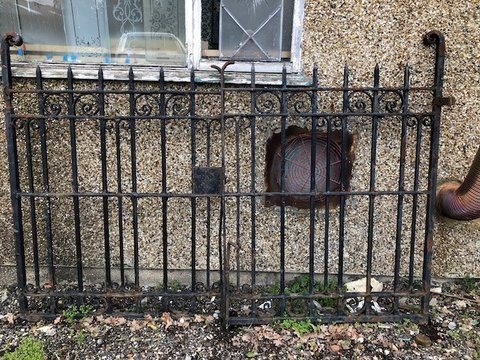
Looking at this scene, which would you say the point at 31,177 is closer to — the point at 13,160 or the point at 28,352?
the point at 13,160

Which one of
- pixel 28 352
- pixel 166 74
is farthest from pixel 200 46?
pixel 28 352

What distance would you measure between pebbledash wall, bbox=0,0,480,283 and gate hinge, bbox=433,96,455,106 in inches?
13.9

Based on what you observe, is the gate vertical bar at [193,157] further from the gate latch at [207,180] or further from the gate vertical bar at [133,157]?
the gate vertical bar at [133,157]

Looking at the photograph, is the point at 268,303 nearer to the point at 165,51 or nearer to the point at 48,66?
the point at 165,51

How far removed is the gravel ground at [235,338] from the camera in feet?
9.78

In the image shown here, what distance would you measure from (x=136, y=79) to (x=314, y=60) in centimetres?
127

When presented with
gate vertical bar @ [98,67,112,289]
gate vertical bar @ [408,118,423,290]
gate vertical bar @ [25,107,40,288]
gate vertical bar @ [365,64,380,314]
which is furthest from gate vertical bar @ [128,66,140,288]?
gate vertical bar @ [408,118,423,290]

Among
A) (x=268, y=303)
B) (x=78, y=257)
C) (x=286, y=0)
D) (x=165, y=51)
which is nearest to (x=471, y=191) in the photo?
(x=268, y=303)

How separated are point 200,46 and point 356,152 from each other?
138 cm

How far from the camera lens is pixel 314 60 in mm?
3316

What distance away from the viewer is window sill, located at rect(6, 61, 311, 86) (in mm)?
3268

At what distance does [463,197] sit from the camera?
3.23 metres

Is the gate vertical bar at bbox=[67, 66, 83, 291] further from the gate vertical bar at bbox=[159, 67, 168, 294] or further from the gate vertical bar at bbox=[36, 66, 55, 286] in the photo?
the gate vertical bar at bbox=[159, 67, 168, 294]

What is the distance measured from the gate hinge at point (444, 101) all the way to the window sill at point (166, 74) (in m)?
0.85
